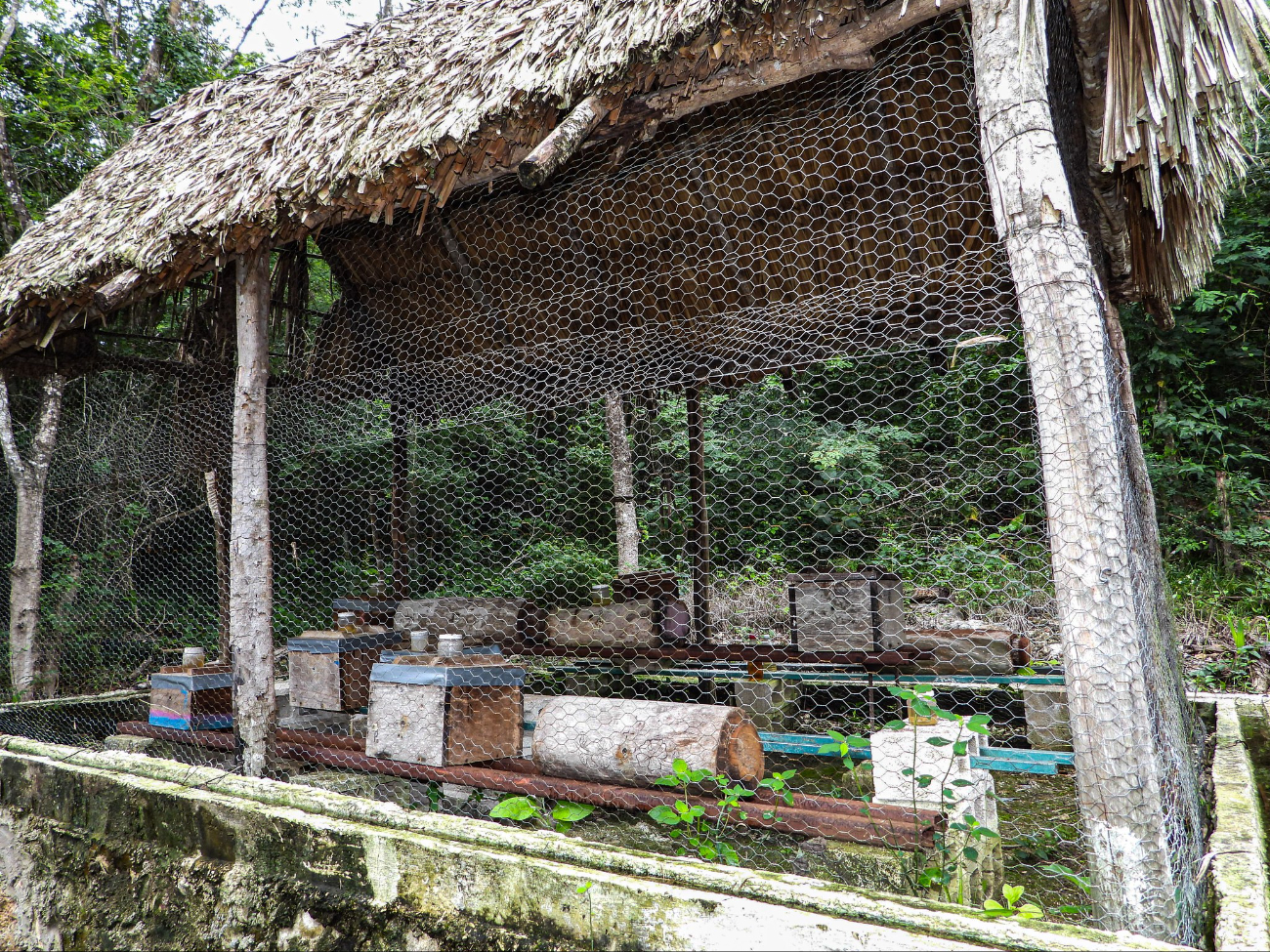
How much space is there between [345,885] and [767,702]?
2800 mm

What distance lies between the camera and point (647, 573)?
4.72m

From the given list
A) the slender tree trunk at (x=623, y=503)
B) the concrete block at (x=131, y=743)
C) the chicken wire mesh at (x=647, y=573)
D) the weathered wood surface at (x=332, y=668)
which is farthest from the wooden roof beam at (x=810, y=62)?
the slender tree trunk at (x=623, y=503)

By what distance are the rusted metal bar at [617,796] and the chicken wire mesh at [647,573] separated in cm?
1

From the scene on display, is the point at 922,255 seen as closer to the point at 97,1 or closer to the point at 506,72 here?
the point at 506,72

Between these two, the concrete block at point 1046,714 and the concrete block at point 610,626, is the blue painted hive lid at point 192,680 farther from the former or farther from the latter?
the concrete block at point 1046,714

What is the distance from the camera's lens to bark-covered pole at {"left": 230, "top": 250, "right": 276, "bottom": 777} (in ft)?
10.5

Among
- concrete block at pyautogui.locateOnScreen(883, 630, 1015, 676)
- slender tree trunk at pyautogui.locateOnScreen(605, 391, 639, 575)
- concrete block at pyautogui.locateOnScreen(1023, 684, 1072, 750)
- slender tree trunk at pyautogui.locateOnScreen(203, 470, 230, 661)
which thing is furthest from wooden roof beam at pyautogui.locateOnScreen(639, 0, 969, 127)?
slender tree trunk at pyautogui.locateOnScreen(605, 391, 639, 575)

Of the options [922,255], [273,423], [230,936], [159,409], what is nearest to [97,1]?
[159,409]

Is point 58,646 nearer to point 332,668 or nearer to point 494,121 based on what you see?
point 332,668

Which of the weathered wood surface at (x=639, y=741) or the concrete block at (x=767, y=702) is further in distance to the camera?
the concrete block at (x=767, y=702)

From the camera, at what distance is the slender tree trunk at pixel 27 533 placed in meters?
5.50

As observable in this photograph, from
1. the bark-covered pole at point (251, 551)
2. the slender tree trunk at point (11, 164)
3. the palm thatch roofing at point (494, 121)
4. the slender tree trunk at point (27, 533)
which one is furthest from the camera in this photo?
the slender tree trunk at point (11, 164)

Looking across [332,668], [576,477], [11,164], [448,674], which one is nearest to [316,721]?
[332,668]

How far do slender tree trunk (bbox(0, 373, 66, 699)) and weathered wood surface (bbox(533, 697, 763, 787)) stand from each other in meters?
4.80
